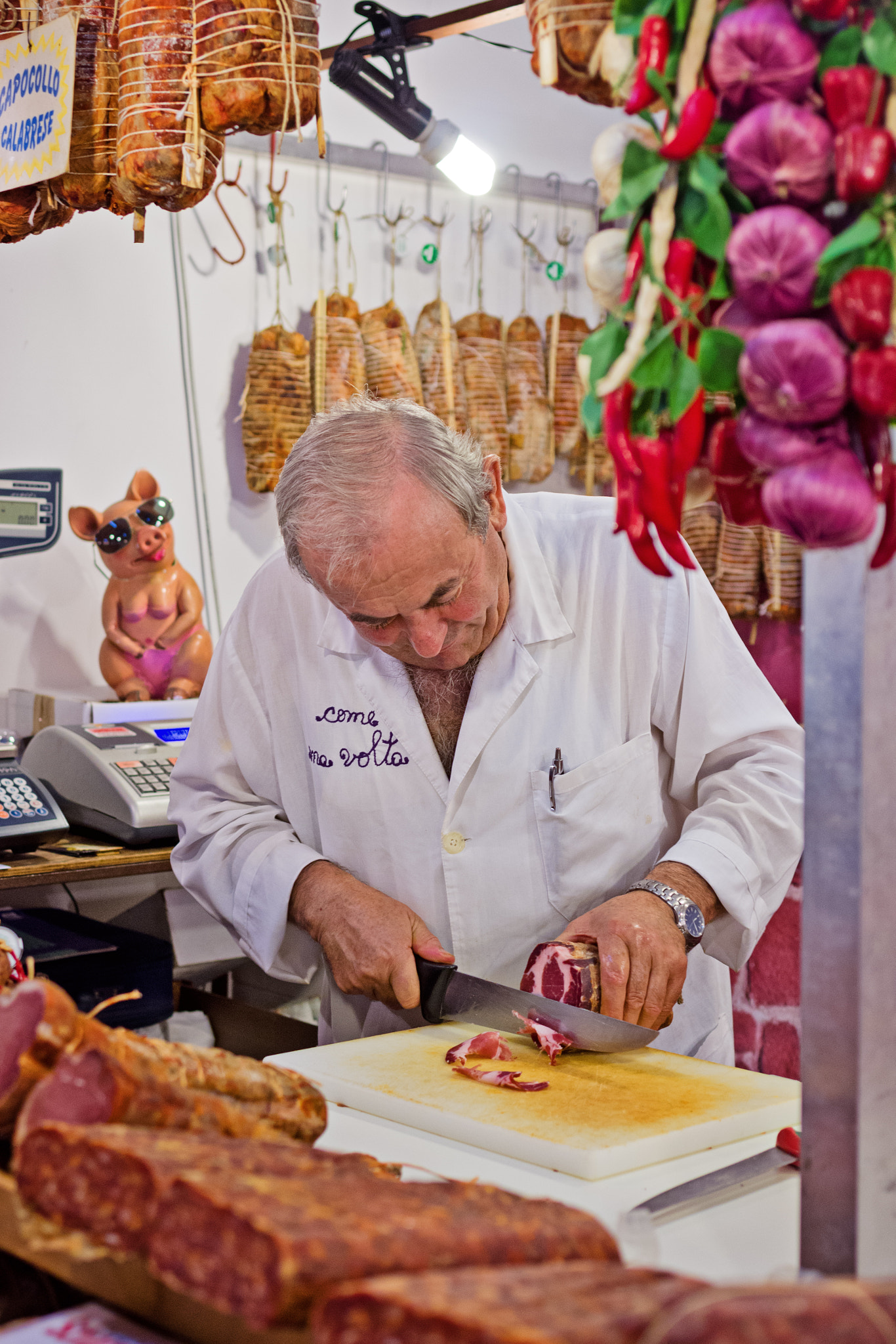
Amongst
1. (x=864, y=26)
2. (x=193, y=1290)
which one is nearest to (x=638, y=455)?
(x=864, y=26)

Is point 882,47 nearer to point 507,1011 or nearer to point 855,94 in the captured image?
point 855,94

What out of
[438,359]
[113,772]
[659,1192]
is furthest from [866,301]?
[438,359]

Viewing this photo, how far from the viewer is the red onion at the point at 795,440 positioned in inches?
36.4

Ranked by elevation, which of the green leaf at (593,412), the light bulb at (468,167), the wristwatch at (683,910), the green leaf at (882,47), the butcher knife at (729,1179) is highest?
the light bulb at (468,167)

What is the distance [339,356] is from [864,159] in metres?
3.31

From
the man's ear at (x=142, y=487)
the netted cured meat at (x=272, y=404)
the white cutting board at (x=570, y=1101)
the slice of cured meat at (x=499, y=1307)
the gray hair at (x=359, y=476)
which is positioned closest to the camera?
the slice of cured meat at (x=499, y=1307)

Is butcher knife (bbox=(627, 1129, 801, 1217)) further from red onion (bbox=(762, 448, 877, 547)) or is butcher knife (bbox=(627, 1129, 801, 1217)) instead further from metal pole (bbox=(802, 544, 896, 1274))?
red onion (bbox=(762, 448, 877, 547))

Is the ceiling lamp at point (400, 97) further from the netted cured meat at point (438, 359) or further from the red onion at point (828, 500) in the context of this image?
the red onion at point (828, 500)

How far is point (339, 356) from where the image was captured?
13.3ft

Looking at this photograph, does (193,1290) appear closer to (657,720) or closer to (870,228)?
(870,228)

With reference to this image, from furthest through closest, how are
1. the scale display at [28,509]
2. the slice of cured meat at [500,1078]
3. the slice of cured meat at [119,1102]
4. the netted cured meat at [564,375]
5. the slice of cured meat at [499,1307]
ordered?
the netted cured meat at [564,375] → the scale display at [28,509] → the slice of cured meat at [500,1078] → the slice of cured meat at [119,1102] → the slice of cured meat at [499,1307]

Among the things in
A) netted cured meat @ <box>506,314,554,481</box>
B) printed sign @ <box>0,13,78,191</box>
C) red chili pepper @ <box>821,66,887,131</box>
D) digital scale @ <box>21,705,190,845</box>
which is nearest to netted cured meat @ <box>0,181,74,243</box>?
printed sign @ <box>0,13,78,191</box>

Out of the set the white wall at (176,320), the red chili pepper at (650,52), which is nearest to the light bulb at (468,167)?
the white wall at (176,320)

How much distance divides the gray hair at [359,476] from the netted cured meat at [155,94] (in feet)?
1.46
